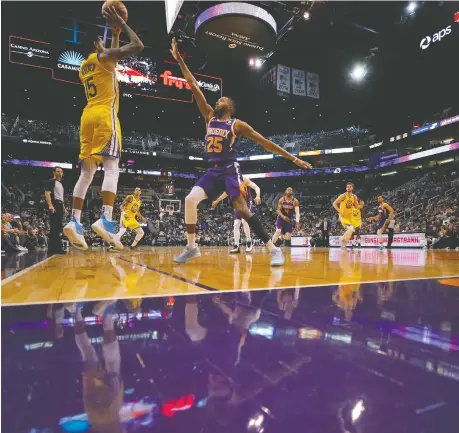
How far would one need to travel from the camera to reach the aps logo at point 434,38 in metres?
16.0

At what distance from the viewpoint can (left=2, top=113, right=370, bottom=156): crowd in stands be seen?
23406 mm

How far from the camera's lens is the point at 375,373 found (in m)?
0.73

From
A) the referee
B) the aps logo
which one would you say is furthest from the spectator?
the aps logo

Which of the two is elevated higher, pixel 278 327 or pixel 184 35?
pixel 184 35

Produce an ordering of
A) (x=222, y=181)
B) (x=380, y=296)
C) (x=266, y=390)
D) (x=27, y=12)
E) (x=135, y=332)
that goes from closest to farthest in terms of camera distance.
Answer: (x=266, y=390)
(x=135, y=332)
(x=380, y=296)
(x=222, y=181)
(x=27, y=12)

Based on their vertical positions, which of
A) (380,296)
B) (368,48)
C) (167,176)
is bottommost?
(380,296)

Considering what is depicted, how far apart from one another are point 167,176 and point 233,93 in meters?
10.6

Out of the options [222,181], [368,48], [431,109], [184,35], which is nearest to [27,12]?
[184,35]

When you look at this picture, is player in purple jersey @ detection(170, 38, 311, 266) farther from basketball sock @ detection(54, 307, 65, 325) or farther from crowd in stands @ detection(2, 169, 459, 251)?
crowd in stands @ detection(2, 169, 459, 251)

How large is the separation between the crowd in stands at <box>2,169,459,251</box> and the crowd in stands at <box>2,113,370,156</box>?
4376mm

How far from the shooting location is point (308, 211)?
30.4 m

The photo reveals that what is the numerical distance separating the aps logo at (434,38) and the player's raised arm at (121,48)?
1896 centimetres

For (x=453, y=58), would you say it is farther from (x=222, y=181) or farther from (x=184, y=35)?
(x=222, y=181)

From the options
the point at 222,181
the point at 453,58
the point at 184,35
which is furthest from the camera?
the point at 453,58
